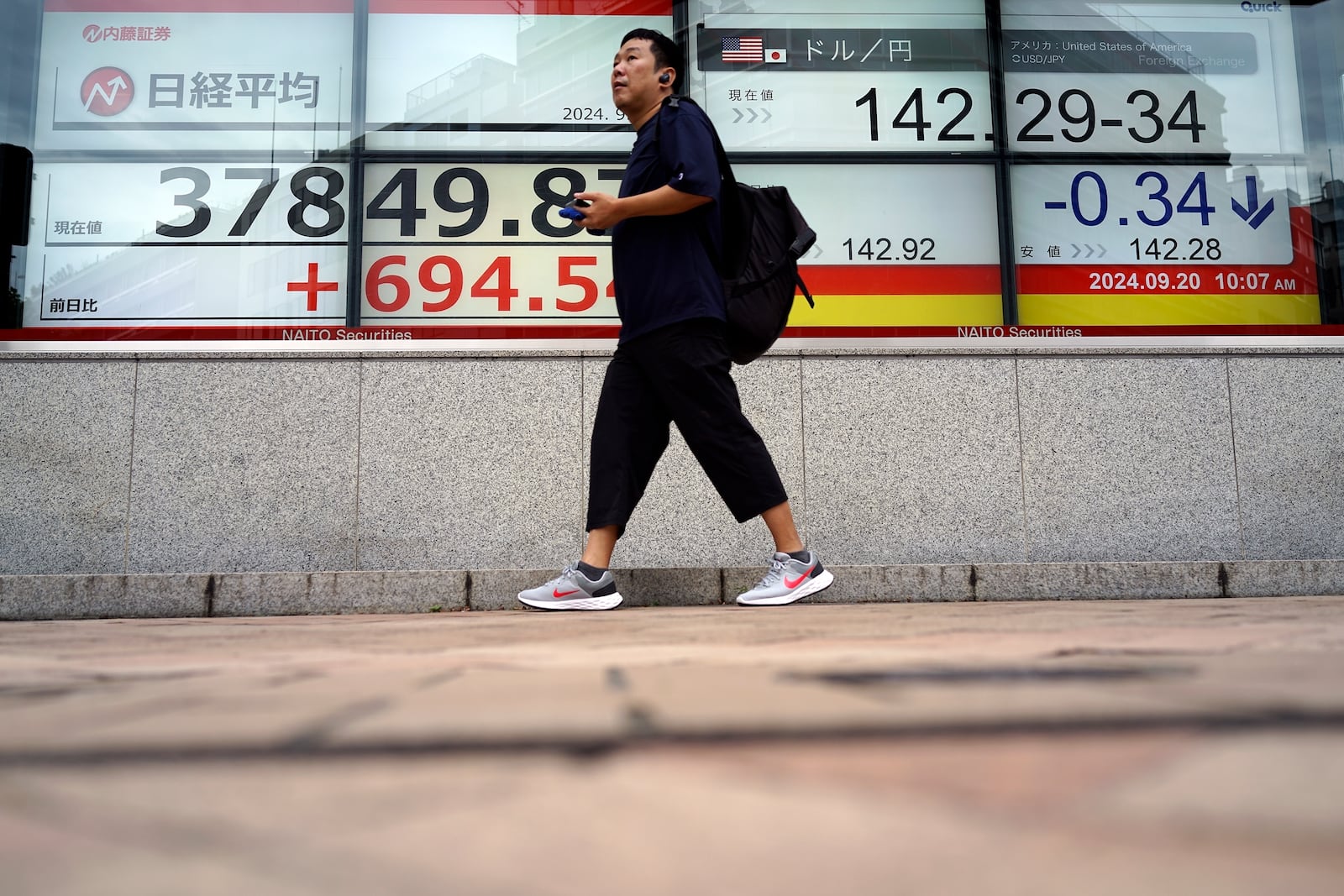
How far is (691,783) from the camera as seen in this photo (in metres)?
0.48

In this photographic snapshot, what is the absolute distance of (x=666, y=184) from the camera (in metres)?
3.11

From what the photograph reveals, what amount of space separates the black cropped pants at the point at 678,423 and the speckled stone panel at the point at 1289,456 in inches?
131

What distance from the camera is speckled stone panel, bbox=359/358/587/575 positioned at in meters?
4.85

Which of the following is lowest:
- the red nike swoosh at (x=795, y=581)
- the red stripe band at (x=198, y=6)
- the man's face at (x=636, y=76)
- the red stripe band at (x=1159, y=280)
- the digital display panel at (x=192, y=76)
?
the red nike swoosh at (x=795, y=581)

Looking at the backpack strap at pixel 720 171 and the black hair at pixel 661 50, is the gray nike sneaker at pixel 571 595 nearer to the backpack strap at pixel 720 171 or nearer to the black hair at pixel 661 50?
the backpack strap at pixel 720 171

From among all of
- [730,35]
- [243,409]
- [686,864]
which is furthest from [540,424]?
[686,864]

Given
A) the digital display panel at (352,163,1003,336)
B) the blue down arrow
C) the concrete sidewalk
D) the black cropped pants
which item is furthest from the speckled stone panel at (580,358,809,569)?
the concrete sidewalk

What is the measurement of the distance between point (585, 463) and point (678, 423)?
1.79 m

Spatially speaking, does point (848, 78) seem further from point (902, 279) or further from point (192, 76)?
point (192, 76)

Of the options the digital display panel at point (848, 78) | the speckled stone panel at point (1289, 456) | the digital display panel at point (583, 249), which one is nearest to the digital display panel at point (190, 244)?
the digital display panel at point (583, 249)

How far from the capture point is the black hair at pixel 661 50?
332 centimetres

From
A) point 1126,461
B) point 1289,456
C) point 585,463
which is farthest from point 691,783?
point 1289,456

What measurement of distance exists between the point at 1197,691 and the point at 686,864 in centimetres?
57

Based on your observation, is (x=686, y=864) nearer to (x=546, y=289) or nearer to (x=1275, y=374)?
(x=546, y=289)
